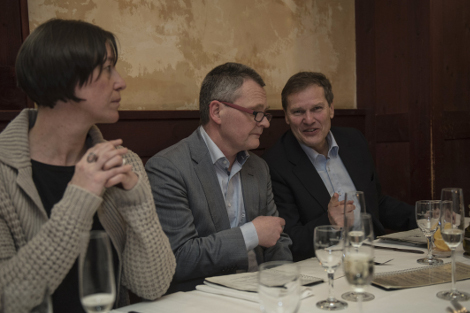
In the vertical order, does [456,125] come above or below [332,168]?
above

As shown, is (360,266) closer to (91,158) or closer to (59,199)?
(91,158)

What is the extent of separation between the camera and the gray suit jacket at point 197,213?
1.85 meters

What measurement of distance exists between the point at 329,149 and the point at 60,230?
6.09ft

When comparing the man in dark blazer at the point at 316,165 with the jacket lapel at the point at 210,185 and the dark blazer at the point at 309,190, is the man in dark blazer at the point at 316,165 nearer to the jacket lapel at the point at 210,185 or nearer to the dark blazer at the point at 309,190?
the dark blazer at the point at 309,190

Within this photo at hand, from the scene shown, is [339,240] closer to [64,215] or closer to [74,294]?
[64,215]

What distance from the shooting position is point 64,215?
50.1 inches

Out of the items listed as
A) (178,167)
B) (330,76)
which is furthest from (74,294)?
(330,76)

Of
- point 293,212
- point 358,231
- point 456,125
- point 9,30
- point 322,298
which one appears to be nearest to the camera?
point 358,231

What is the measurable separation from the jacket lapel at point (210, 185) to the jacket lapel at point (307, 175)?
658mm

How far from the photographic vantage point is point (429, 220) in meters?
1.70

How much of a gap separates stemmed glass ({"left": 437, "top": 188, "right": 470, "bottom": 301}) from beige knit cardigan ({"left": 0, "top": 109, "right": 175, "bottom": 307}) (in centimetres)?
86

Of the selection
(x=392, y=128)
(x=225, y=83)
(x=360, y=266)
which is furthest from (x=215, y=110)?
(x=392, y=128)

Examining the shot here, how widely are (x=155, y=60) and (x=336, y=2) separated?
1771 mm

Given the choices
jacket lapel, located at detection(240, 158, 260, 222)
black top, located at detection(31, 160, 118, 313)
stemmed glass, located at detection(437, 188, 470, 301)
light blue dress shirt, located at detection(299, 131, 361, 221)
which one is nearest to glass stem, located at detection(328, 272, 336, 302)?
stemmed glass, located at detection(437, 188, 470, 301)
